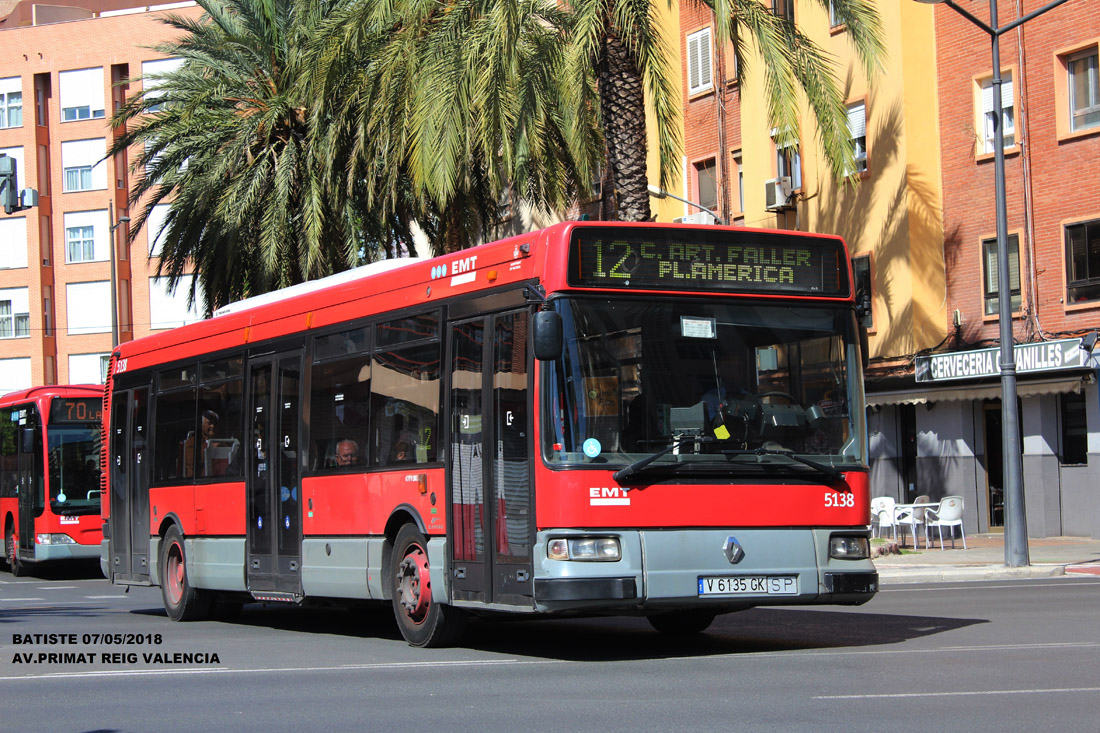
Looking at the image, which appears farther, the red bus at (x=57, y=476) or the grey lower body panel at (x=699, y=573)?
the red bus at (x=57, y=476)

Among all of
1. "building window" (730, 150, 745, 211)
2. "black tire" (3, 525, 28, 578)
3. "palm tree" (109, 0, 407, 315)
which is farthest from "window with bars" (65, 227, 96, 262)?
Answer: "black tire" (3, 525, 28, 578)

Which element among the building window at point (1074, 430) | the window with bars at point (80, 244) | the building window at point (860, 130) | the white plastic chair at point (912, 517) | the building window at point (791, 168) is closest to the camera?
the white plastic chair at point (912, 517)

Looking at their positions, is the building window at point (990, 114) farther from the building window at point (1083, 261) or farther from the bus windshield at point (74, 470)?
the bus windshield at point (74, 470)

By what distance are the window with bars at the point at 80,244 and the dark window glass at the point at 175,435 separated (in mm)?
53643

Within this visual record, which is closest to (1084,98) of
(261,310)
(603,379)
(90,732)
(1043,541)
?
(1043,541)

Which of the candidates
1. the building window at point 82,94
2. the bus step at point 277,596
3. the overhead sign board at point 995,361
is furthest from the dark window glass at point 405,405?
the building window at point 82,94

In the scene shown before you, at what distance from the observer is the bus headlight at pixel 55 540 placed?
27.3 metres

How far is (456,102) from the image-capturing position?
20.8 metres

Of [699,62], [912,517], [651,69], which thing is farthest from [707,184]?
[651,69]

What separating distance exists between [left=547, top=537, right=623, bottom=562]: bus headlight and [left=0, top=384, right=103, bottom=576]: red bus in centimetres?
1899

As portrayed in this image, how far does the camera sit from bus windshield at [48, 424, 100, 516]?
90.9ft

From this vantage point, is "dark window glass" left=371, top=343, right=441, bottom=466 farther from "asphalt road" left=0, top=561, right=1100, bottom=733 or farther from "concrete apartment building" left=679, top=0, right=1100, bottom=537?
"concrete apartment building" left=679, top=0, right=1100, bottom=537

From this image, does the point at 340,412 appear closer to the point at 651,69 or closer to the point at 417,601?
the point at 417,601

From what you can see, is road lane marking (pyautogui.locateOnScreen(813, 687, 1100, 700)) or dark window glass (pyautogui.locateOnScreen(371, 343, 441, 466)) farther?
dark window glass (pyautogui.locateOnScreen(371, 343, 441, 466))
